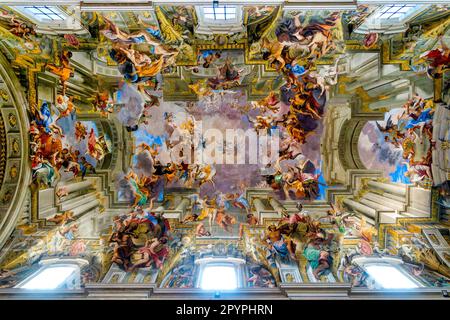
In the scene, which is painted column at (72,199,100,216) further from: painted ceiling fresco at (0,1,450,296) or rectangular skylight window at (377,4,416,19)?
rectangular skylight window at (377,4,416,19)

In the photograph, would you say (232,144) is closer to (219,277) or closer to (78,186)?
(219,277)

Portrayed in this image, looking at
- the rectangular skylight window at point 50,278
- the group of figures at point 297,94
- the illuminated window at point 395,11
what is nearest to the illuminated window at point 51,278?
the rectangular skylight window at point 50,278

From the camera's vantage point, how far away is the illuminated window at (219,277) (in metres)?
9.98

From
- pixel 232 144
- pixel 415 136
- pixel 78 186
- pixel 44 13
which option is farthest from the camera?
pixel 232 144

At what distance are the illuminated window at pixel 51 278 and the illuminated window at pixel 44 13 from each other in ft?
24.8

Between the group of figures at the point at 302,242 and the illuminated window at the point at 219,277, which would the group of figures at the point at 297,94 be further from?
the illuminated window at the point at 219,277

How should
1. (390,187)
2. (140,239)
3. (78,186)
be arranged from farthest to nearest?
(78,186) → (390,187) → (140,239)

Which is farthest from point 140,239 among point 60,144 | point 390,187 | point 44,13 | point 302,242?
point 390,187

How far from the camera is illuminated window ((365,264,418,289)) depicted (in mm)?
9620

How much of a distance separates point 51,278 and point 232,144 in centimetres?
805

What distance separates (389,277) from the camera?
10125 millimetres

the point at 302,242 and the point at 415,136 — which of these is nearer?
the point at 302,242

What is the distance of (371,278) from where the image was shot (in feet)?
32.5

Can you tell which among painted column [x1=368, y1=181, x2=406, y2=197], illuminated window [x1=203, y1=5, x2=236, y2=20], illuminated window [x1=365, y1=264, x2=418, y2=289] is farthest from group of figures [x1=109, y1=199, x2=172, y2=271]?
painted column [x1=368, y1=181, x2=406, y2=197]
